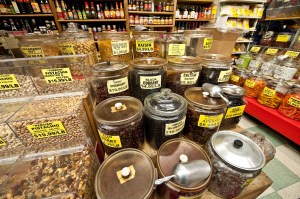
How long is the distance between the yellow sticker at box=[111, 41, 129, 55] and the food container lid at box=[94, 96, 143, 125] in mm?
329

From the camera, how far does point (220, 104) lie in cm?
58

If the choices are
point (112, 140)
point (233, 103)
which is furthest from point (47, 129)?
point (233, 103)

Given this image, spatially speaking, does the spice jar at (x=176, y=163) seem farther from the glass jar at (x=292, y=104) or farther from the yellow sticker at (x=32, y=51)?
the glass jar at (x=292, y=104)

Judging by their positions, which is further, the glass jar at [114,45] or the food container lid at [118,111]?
the glass jar at [114,45]

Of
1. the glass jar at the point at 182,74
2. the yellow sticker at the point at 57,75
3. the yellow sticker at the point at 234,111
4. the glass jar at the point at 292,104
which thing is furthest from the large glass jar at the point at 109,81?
the glass jar at the point at 292,104

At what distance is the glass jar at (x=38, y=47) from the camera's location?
2.70 ft

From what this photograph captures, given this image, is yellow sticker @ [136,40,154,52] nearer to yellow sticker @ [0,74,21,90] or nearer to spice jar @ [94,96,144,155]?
spice jar @ [94,96,144,155]

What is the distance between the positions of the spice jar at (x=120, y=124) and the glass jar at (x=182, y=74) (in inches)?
10.9

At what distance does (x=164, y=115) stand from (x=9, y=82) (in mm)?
757

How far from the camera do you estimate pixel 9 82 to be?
0.62 meters

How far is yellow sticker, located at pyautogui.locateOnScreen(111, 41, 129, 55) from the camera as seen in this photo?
76cm

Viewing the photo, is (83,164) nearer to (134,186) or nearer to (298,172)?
(134,186)

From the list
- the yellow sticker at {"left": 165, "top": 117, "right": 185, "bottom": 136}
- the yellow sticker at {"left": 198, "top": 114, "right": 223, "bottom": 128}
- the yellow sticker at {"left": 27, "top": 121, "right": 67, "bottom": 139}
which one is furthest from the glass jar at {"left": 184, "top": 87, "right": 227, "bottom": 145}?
the yellow sticker at {"left": 27, "top": 121, "right": 67, "bottom": 139}

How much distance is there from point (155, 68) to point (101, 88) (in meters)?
0.29
